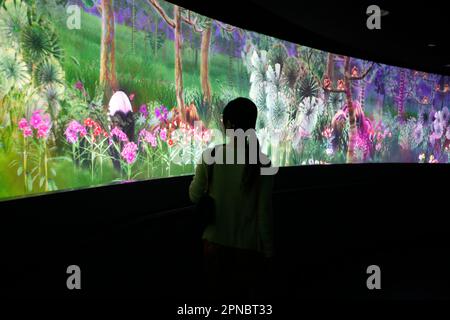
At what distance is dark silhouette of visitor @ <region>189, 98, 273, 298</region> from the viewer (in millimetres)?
1777

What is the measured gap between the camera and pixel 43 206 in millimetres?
2285

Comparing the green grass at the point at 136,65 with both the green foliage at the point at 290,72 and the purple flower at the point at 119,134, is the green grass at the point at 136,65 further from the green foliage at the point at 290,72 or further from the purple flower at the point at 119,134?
the green foliage at the point at 290,72

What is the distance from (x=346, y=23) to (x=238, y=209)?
13.8 ft

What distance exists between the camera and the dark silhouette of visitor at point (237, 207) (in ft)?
5.83

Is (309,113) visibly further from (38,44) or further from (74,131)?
(38,44)

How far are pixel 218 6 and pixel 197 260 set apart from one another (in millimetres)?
2342

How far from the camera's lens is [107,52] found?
2.88m

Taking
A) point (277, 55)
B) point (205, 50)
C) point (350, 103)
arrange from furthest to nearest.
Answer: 1. point (350, 103)
2. point (277, 55)
3. point (205, 50)

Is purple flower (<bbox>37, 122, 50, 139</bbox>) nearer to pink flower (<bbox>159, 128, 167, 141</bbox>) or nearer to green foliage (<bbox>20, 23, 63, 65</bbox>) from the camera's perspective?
green foliage (<bbox>20, 23, 63, 65</bbox>)

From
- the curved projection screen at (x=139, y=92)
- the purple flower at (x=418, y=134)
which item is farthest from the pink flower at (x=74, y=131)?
the purple flower at (x=418, y=134)

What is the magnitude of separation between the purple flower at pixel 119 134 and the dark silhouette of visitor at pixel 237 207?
1289 millimetres

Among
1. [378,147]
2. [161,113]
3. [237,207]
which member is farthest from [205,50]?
[378,147]

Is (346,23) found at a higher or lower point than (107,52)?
higher
